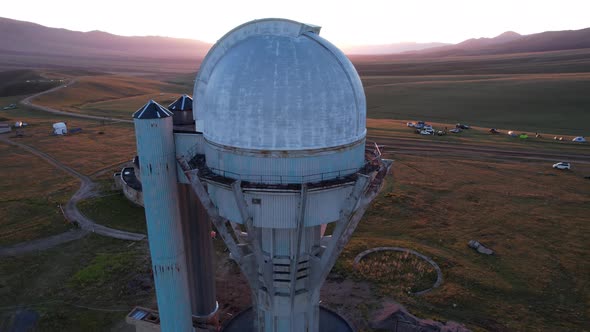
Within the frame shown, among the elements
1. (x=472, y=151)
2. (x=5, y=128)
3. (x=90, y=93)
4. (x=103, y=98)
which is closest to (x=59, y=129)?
(x=5, y=128)

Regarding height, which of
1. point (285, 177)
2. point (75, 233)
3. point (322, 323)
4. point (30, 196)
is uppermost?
point (285, 177)

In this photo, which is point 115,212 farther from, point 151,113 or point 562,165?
point 562,165

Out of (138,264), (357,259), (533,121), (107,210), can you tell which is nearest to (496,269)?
(357,259)

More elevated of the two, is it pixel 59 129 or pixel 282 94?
pixel 282 94

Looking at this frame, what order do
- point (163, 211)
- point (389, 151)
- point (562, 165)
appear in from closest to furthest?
1. point (163, 211)
2. point (562, 165)
3. point (389, 151)

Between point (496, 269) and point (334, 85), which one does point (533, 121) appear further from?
point (334, 85)

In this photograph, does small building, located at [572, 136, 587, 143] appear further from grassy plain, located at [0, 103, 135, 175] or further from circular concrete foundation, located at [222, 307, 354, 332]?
grassy plain, located at [0, 103, 135, 175]

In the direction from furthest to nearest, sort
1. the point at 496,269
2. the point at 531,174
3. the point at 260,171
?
the point at 531,174
the point at 496,269
the point at 260,171
